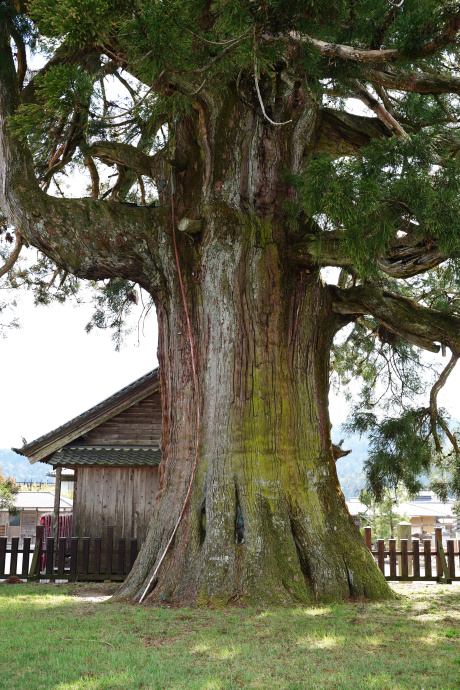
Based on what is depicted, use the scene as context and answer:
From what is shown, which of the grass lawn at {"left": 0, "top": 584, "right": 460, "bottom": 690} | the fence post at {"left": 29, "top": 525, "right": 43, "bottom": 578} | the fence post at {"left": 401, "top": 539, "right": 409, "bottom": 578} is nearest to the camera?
the grass lawn at {"left": 0, "top": 584, "right": 460, "bottom": 690}

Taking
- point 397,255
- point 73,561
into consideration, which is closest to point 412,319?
point 397,255

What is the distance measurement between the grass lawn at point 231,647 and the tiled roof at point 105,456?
247 inches

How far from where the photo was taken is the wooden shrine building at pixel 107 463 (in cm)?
1248

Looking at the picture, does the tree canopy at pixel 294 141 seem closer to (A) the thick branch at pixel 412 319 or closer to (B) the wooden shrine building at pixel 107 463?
(A) the thick branch at pixel 412 319

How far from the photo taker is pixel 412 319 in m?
7.13

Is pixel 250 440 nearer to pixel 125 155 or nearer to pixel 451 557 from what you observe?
pixel 125 155

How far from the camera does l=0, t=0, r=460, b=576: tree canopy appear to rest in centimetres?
406

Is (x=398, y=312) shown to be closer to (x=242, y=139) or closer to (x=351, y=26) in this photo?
(x=242, y=139)

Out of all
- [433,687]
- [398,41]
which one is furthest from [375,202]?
[433,687]

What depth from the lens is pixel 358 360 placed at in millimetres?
13680

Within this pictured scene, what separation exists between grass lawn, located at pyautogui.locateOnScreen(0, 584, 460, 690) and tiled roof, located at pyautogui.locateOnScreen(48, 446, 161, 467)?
20.6 ft

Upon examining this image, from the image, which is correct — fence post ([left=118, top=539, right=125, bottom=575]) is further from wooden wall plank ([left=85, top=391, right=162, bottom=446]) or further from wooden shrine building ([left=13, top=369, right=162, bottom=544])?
A: wooden wall plank ([left=85, top=391, right=162, bottom=446])

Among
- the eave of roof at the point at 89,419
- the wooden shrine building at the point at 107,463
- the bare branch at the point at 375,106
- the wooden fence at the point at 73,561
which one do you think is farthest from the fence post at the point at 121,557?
the bare branch at the point at 375,106

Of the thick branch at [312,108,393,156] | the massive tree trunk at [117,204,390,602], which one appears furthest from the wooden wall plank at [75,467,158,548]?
the thick branch at [312,108,393,156]
